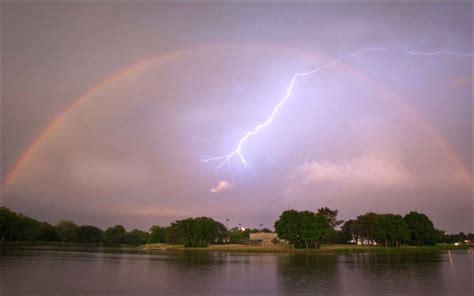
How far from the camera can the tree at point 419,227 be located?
127 meters

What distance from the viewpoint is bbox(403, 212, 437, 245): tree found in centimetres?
12725

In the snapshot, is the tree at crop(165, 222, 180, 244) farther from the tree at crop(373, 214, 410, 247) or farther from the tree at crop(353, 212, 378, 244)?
the tree at crop(373, 214, 410, 247)

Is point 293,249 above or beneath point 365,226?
beneath

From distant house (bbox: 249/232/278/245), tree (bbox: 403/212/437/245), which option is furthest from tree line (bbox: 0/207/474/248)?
distant house (bbox: 249/232/278/245)

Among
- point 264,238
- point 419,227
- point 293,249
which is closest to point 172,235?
point 264,238

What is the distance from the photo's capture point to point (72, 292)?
1174 inches

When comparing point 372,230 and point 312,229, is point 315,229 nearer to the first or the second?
point 312,229

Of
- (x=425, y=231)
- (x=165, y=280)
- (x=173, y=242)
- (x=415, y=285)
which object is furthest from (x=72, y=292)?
(x=173, y=242)

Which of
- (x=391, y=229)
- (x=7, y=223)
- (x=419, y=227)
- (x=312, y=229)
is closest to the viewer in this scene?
(x=312, y=229)

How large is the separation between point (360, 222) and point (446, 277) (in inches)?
4310

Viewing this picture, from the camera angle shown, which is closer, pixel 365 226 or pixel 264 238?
pixel 365 226

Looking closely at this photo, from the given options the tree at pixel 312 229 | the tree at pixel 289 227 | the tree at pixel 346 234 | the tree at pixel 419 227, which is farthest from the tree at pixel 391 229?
the tree at pixel 346 234

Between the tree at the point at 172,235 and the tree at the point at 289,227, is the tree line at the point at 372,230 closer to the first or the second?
the tree at the point at 289,227

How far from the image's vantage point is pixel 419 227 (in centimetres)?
12700
